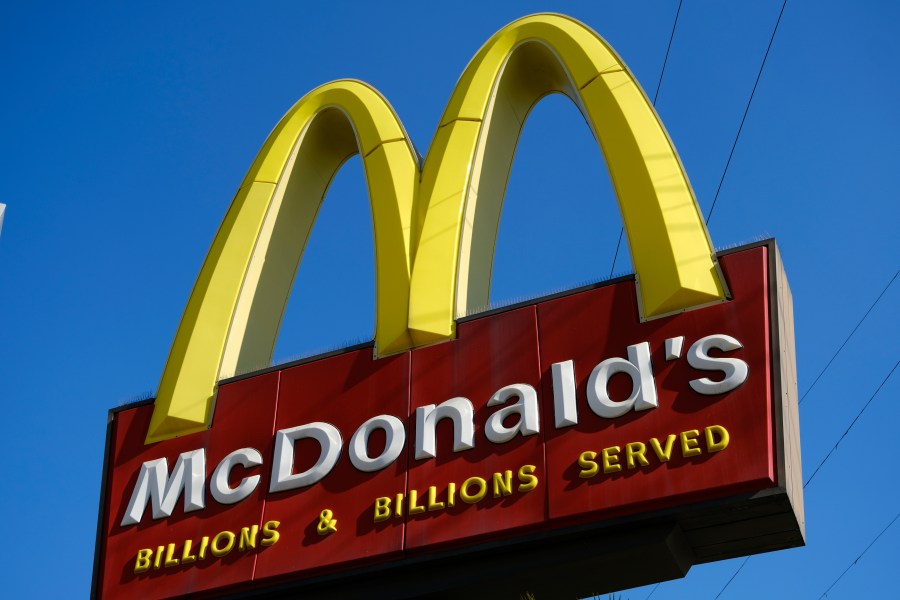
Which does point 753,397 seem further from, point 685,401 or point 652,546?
point 652,546

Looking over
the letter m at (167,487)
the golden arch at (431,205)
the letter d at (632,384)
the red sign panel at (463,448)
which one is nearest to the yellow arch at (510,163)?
the golden arch at (431,205)

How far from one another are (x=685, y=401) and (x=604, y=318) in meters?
1.41

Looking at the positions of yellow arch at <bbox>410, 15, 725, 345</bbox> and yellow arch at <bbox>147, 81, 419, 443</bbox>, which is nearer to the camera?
yellow arch at <bbox>410, 15, 725, 345</bbox>

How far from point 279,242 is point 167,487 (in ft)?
12.2

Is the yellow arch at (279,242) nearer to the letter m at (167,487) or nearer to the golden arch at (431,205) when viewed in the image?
the golden arch at (431,205)

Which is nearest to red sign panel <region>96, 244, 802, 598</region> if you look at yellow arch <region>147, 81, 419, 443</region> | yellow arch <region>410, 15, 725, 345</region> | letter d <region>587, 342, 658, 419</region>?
letter d <region>587, 342, 658, 419</region>

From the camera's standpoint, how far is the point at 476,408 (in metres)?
13.1

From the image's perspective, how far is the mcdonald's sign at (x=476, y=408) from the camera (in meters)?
11.9

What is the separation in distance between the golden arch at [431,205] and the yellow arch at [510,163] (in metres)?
0.02

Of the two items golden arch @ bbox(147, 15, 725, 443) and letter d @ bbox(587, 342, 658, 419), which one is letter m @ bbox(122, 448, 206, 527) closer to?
golden arch @ bbox(147, 15, 725, 443)

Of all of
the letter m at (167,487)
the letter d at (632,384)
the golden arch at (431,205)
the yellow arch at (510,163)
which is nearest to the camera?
the letter d at (632,384)

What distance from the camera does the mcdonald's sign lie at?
11859 mm

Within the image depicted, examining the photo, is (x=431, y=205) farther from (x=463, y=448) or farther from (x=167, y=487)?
(x=167, y=487)

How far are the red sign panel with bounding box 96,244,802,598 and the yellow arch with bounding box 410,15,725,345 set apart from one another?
35 cm
